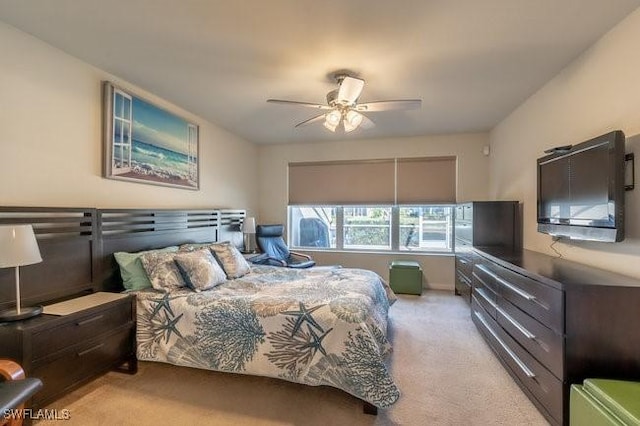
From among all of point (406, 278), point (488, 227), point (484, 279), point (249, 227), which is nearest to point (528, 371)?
point (484, 279)

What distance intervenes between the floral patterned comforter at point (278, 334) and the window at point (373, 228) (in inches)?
111

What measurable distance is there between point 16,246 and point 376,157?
4.53 metres

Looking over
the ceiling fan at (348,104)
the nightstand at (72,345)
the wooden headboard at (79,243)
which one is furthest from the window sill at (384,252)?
the nightstand at (72,345)

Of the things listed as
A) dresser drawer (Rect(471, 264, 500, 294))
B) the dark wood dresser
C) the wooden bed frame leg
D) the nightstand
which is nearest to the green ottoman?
dresser drawer (Rect(471, 264, 500, 294))

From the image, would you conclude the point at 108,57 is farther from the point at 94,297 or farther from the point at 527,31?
the point at 527,31

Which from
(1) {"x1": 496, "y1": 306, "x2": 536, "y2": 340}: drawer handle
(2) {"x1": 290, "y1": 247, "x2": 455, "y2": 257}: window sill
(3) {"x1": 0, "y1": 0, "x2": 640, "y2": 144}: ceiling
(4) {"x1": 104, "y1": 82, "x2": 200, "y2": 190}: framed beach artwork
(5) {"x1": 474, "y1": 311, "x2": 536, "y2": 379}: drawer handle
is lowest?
(5) {"x1": 474, "y1": 311, "x2": 536, "y2": 379}: drawer handle

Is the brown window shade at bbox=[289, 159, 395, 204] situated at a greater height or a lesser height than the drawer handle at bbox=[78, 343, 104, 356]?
greater

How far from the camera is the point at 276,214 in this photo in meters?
5.79

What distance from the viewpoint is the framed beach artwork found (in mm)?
2826

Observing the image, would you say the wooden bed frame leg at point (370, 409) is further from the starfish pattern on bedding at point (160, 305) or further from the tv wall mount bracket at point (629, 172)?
the tv wall mount bracket at point (629, 172)

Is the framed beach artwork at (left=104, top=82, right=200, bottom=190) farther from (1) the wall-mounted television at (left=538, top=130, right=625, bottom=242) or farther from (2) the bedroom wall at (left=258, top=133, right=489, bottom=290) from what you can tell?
(1) the wall-mounted television at (left=538, top=130, right=625, bottom=242)

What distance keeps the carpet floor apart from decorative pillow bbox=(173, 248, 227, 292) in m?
0.68

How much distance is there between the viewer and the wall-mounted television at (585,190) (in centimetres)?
195

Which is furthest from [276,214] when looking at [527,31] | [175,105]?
[527,31]
